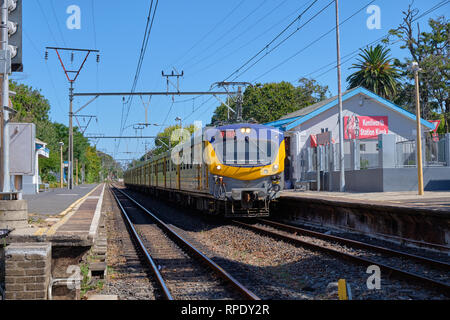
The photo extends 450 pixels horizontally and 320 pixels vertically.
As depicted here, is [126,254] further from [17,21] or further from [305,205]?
[305,205]

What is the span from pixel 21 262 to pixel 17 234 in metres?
1.18

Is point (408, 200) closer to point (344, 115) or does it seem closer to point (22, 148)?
point (22, 148)

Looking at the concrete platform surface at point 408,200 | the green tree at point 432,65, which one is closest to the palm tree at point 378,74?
the green tree at point 432,65

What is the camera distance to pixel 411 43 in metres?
39.5

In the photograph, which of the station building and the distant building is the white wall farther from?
the distant building

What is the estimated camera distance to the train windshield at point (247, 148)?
14.4m

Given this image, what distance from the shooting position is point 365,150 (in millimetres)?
21578

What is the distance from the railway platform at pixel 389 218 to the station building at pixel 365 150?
432cm

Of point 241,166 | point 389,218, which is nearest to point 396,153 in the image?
point 241,166

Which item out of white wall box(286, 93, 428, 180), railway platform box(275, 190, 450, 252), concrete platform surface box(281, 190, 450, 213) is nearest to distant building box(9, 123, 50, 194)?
railway platform box(275, 190, 450, 252)

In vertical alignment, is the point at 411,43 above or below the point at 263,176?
above

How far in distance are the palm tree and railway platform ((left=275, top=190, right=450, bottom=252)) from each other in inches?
1317

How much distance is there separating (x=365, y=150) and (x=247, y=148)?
29.3 feet

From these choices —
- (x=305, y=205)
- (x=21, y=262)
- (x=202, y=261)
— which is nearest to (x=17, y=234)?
(x=21, y=262)
